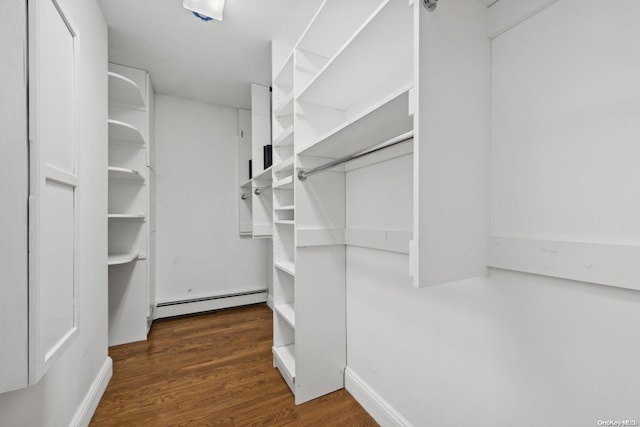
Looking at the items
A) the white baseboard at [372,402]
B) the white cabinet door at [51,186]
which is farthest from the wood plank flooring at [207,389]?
the white cabinet door at [51,186]

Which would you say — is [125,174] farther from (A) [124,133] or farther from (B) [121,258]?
(B) [121,258]

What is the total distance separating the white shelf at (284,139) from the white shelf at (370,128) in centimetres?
32

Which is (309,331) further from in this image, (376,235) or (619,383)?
(619,383)

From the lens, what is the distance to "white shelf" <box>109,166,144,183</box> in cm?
205

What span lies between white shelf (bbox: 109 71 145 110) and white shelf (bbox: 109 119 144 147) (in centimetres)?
26

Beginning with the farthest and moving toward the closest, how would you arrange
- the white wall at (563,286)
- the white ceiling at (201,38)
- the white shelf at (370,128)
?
1. the white ceiling at (201,38)
2. the white shelf at (370,128)
3. the white wall at (563,286)

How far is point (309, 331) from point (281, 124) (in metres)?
1.57

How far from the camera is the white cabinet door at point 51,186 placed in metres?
0.73

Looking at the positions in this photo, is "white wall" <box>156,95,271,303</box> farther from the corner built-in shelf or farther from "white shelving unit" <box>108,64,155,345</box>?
the corner built-in shelf

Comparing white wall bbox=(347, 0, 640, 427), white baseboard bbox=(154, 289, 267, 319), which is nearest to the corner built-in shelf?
white wall bbox=(347, 0, 640, 427)

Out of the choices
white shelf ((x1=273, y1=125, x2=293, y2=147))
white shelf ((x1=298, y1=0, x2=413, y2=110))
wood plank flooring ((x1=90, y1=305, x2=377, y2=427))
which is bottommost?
wood plank flooring ((x1=90, y1=305, x2=377, y2=427))

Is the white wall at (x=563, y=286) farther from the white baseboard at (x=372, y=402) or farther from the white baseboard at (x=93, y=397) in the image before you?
the white baseboard at (x=93, y=397)

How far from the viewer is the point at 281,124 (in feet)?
6.95

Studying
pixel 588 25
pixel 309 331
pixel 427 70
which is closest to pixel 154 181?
pixel 309 331
